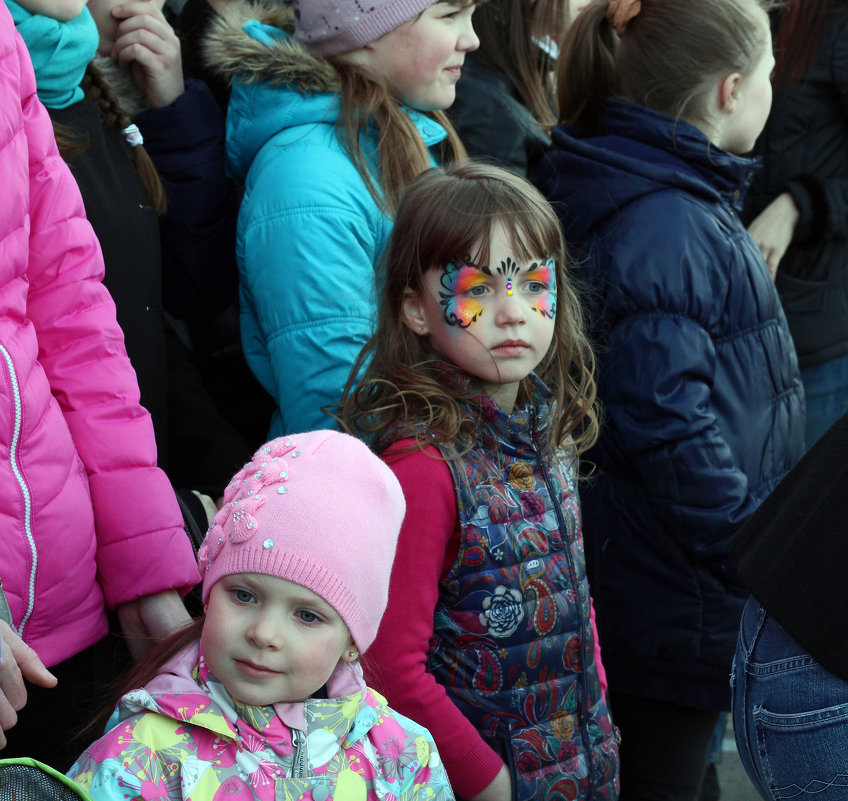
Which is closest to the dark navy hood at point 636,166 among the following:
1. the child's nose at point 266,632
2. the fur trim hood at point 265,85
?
the fur trim hood at point 265,85

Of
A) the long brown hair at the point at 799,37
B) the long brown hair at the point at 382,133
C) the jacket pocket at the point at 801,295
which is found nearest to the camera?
the long brown hair at the point at 382,133

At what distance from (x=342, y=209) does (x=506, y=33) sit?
1238 millimetres

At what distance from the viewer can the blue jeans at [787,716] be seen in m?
1.75

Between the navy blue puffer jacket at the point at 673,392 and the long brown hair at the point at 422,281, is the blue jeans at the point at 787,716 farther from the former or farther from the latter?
the navy blue puffer jacket at the point at 673,392

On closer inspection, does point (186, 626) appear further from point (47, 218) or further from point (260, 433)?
point (260, 433)

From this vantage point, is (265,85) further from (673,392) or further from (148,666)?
(148,666)

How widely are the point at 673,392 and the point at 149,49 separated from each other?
150 cm

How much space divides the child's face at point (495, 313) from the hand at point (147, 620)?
734 mm

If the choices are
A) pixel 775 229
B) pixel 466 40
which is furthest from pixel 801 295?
pixel 466 40

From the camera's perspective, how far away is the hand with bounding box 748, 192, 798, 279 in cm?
369

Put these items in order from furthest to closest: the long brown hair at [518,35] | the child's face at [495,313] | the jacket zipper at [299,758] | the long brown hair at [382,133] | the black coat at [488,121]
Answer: the long brown hair at [518,35]
the black coat at [488,121]
the long brown hair at [382,133]
the child's face at [495,313]
the jacket zipper at [299,758]

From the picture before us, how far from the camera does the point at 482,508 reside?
2225mm

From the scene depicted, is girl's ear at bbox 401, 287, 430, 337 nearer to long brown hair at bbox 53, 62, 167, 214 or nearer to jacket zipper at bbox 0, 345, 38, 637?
long brown hair at bbox 53, 62, 167, 214

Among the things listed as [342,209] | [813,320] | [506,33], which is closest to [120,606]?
[342,209]
